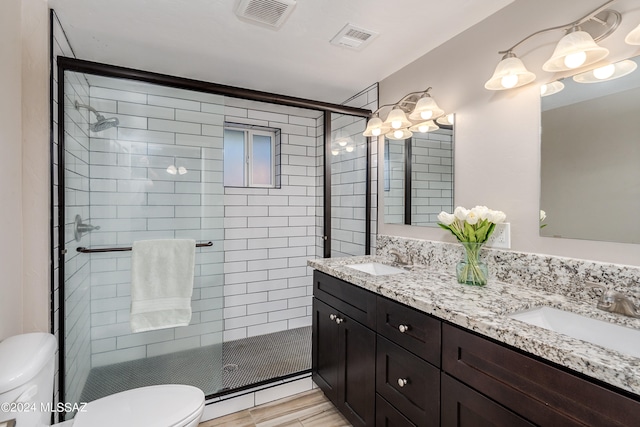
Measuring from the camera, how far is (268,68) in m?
2.12

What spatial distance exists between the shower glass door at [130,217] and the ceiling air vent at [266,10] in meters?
0.62

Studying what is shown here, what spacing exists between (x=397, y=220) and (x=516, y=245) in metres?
0.82

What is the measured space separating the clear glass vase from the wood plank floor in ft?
3.65

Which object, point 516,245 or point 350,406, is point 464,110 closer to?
point 516,245

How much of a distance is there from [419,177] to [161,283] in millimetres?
1740

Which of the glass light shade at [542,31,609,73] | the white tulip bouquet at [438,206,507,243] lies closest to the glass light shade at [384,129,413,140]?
the white tulip bouquet at [438,206,507,243]

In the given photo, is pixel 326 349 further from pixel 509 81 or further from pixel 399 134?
pixel 509 81

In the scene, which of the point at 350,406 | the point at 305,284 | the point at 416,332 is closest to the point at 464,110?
the point at 416,332

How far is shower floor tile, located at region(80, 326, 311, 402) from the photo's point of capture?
1.88 m

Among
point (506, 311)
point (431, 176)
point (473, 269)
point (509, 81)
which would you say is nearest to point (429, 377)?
point (506, 311)

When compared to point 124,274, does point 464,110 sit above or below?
above

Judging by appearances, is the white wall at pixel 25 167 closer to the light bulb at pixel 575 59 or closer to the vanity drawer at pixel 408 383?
the vanity drawer at pixel 408 383

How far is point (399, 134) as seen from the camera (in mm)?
2078

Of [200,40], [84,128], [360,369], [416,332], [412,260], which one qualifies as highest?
[200,40]
